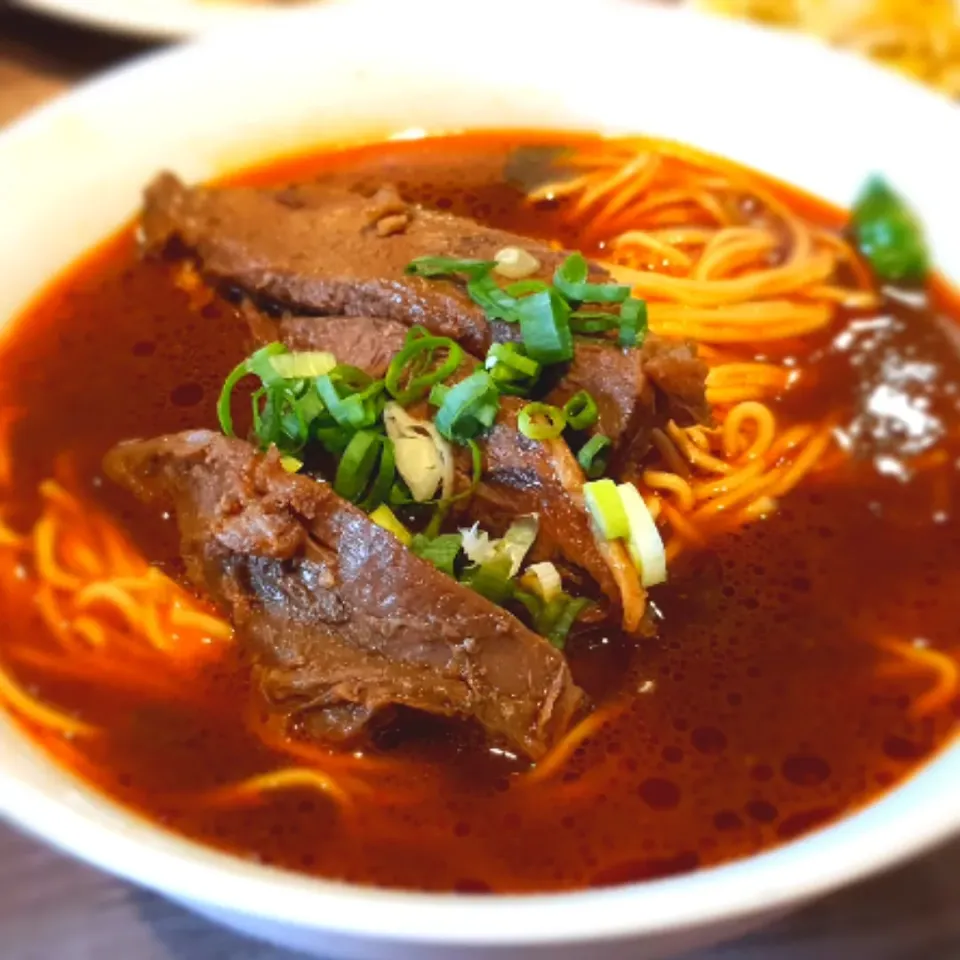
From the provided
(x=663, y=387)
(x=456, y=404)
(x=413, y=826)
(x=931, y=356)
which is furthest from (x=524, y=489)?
(x=931, y=356)

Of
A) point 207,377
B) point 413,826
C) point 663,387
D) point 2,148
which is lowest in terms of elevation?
point 413,826

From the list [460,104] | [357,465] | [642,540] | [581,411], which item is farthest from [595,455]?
[460,104]

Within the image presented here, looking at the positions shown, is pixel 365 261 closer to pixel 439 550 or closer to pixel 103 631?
pixel 439 550

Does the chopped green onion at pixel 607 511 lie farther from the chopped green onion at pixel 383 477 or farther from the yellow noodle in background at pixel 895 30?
the yellow noodle in background at pixel 895 30

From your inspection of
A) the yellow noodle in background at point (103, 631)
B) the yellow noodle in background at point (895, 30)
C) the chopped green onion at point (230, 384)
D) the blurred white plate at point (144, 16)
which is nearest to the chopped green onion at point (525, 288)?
the chopped green onion at point (230, 384)

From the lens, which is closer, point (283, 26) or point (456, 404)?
point (456, 404)

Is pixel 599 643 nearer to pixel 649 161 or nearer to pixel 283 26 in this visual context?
pixel 649 161

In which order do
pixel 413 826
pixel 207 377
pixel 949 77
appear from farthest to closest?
pixel 949 77 → pixel 207 377 → pixel 413 826
